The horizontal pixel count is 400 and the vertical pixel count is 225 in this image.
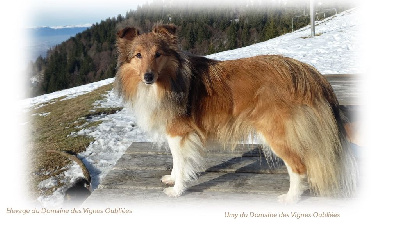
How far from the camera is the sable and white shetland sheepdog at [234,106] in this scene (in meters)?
2.89

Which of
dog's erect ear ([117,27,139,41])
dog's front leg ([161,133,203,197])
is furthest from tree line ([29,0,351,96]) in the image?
dog's front leg ([161,133,203,197])

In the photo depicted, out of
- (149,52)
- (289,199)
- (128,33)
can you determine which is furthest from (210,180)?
(128,33)

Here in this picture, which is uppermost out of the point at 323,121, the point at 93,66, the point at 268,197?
the point at 323,121

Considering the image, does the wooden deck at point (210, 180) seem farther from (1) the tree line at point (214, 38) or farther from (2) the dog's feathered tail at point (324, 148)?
(1) the tree line at point (214, 38)

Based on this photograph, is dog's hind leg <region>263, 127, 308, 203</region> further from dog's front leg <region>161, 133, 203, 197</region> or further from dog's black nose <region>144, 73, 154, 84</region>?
dog's black nose <region>144, 73, 154, 84</region>

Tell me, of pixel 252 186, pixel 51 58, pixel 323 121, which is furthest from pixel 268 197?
pixel 51 58

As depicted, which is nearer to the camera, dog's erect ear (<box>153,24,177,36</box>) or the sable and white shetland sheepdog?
the sable and white shetland sheepdog

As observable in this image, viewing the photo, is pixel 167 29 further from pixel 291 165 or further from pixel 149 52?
pixel 291 165

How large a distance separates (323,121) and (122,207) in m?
1.93

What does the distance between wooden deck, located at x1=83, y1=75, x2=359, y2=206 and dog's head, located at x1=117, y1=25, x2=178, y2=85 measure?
1.07 meters

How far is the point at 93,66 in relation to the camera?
32.7 meters

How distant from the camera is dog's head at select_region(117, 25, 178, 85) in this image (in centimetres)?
295

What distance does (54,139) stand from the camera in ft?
21.4

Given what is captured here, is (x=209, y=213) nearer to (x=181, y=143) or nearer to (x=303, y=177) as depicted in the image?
(x=181, y=143)
